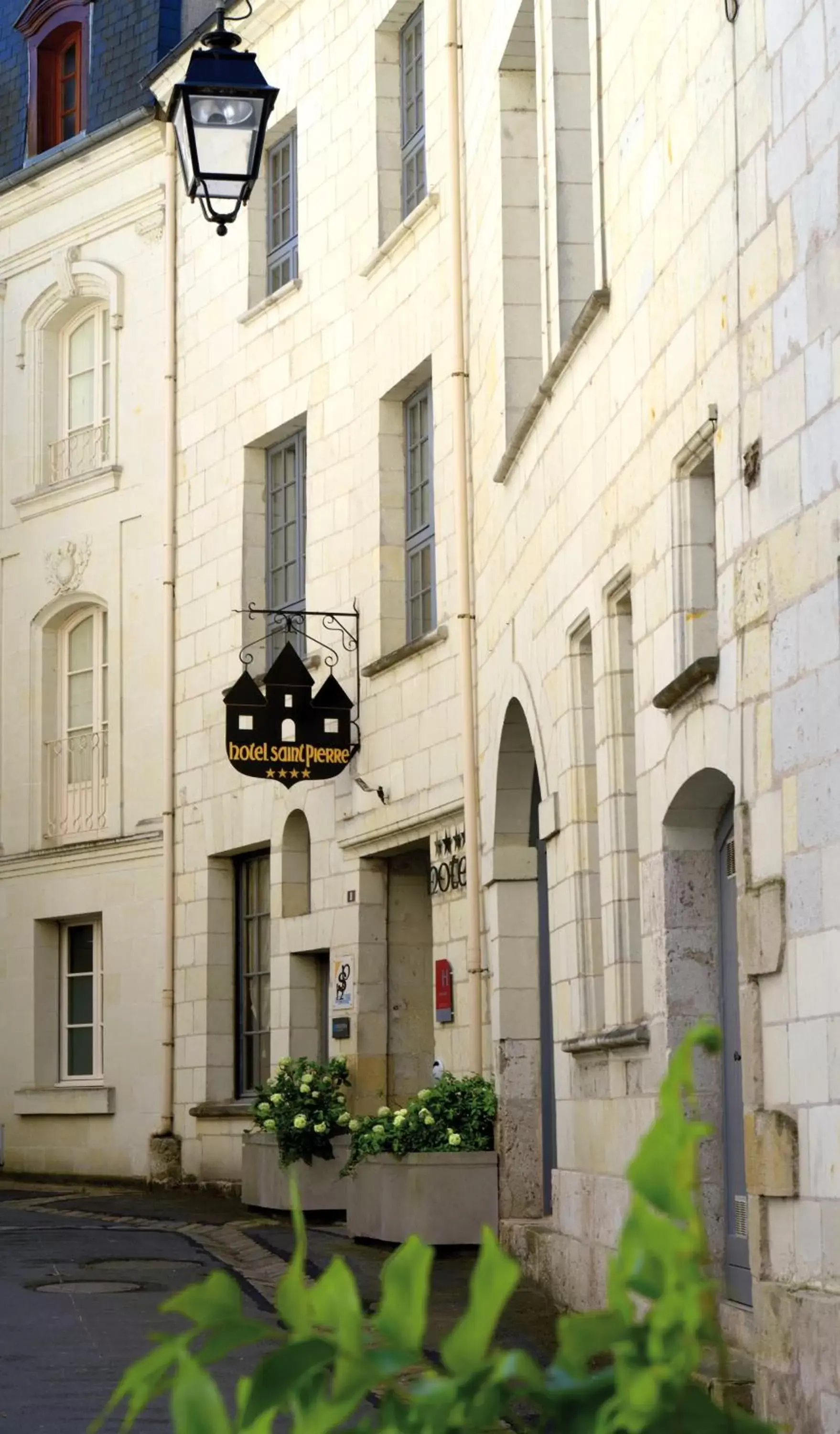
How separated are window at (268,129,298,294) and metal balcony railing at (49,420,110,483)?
2924 mm

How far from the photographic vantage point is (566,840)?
10.3 metres

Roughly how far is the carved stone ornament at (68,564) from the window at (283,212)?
136 inches

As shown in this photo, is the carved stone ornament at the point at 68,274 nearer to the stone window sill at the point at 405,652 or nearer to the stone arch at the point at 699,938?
the stone window sill at the point at 405,652

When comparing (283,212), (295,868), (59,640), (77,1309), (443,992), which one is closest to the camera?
(77,1309)

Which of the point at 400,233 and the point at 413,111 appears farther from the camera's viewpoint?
the point at 413,111

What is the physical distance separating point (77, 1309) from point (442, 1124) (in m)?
2.95

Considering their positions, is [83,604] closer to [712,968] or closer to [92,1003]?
[92,1003]

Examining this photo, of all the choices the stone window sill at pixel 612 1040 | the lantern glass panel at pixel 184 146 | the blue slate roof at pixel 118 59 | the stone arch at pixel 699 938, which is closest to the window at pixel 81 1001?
the blue slate roof at pixel 118 59

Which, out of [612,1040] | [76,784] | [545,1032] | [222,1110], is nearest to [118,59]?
[76,784]

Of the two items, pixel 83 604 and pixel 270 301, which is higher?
pixel 270 301

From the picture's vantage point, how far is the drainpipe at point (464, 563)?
509 inches

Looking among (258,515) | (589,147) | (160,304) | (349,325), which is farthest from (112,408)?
(589,147)

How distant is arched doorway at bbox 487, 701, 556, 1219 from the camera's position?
11969 mm

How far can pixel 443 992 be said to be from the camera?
1372cm
